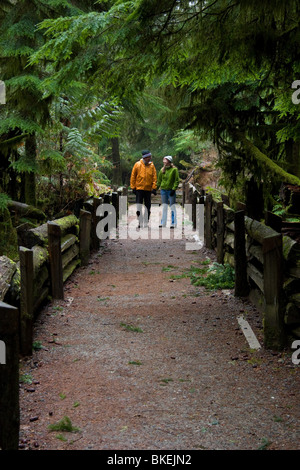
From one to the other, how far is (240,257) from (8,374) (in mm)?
5224

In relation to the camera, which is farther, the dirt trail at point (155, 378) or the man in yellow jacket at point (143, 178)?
the man in yellow jacket at point (143, 178)

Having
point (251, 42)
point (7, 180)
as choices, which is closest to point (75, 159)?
point (7, 180)

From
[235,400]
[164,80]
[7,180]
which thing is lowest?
[235,400]

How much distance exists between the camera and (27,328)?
5.70 metres

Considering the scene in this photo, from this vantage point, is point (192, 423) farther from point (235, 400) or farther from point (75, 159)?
point (75, 159)

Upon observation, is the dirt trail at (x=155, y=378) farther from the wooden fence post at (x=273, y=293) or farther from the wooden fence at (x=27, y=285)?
the wooden fence at (x=27, y=285)

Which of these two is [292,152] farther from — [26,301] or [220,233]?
[26,301]

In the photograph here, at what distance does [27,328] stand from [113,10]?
11.5ft

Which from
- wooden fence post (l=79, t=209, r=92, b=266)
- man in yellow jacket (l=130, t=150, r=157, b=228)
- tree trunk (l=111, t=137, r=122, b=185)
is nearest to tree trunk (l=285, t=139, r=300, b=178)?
wooden fence post (l=79, t=209, r=92, b=266)

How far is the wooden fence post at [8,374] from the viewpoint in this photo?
11.4ft

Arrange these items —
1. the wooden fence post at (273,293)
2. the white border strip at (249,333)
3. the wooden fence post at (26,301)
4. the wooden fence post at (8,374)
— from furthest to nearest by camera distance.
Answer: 1. the white border strip at (249,333)
2. the wooden fence post at (273,293)
3. the wooden fence post at (26,301)
4. the wooden fence post at (8,374)

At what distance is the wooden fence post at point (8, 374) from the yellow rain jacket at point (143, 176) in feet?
40.3

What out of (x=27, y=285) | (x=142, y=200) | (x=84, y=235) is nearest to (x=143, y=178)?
(x=142, y=200)

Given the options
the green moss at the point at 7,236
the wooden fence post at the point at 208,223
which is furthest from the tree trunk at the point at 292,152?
the green moss at the point at 7,236
